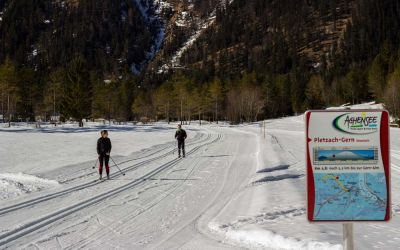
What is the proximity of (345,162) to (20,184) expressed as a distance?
11.0 metres

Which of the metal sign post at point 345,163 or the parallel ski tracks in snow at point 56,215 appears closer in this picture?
the metal sign post at point 345,163

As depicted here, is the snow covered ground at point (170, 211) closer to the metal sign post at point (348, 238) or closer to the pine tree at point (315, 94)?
the metal sign post at point (348, 238)

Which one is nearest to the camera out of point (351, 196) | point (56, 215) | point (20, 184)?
point (351, 196)

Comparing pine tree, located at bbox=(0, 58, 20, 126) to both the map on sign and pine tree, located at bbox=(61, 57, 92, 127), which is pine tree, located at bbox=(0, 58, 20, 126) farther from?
the map on sign

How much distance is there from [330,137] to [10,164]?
57.1 feet

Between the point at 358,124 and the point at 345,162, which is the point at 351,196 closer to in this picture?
the point at 345,162

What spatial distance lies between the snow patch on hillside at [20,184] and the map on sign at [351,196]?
9246 millimetres

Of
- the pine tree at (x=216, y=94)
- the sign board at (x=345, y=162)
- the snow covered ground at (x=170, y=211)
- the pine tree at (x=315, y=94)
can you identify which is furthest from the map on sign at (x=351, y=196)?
the pine tree at (x=315, y=94)

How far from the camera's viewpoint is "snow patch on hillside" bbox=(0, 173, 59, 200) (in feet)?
38.3

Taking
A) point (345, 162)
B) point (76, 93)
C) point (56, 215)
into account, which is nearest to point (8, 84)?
point (76, 93)

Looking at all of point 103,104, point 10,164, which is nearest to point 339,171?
point 10,164

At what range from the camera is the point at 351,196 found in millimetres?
4180

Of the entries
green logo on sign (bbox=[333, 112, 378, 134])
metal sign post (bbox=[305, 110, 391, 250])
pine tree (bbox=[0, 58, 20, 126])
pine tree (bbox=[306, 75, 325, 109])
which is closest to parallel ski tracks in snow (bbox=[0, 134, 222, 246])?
metal sign post (bbox=[305, 110, 391, 250])

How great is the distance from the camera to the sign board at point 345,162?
419cm
